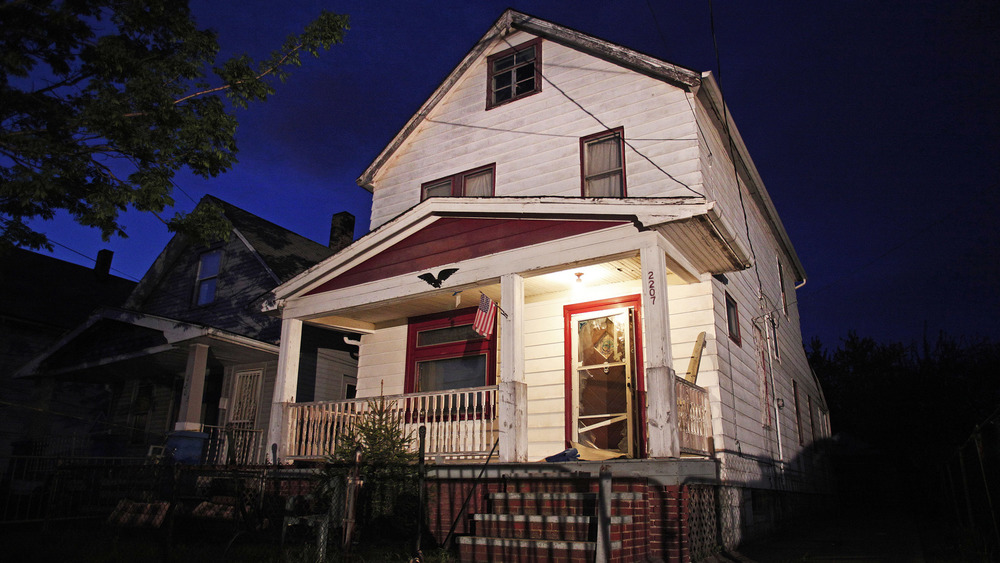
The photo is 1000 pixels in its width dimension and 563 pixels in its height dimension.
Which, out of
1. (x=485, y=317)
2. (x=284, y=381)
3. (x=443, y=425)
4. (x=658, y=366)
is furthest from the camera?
(x=284, y=381)

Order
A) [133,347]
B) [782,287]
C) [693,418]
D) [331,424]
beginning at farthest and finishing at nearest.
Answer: [782,287] → [133,347] → [331,424] → [693,418]

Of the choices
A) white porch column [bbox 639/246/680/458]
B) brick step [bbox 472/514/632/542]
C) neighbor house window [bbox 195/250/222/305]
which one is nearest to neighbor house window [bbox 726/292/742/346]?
white porch column [bbox 639/246/680/458]

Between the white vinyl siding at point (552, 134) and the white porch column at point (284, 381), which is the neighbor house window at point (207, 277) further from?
the white porch column at point (284, 381)

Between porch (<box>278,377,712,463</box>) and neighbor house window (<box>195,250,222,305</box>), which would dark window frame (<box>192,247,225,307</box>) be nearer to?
neighbor house window (<box>195,250,222,305</box>)

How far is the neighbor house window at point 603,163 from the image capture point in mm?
10760

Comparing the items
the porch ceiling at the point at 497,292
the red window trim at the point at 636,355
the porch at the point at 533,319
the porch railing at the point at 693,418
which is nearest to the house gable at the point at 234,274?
Result: the porch ceiling at the point at 497,292

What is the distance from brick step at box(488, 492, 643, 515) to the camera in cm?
650

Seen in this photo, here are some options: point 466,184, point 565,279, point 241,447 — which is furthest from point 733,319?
point 241,447

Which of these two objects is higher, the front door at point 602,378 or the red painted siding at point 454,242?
the red painted siding at point 454,242

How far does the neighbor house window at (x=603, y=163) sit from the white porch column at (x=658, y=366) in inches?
121

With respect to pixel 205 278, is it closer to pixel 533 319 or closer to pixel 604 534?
pixel 533 319

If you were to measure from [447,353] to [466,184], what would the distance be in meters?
3.34

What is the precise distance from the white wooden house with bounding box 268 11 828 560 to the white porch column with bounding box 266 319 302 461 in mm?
35

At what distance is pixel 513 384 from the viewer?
27.0 ft
